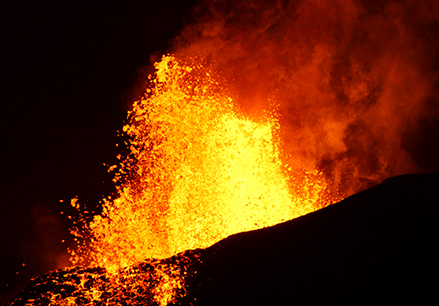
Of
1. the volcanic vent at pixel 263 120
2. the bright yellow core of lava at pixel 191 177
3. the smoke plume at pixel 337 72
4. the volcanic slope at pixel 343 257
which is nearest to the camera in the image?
the volcanic slope at pixel 343 257

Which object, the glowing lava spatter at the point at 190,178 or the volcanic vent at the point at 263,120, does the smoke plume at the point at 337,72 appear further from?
the glowing lava spatter at the point at 190,178

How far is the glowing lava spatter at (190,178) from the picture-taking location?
1127 centimetres

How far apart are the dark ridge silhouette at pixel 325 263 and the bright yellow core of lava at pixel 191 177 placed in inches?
283

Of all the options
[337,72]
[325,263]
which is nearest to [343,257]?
[325,263]

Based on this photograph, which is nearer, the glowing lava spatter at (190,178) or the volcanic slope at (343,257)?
the volcanic slope at (343,257)

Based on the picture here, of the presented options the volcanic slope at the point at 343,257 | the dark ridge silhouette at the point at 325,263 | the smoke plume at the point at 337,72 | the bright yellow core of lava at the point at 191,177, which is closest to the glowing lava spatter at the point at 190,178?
the bright yellow core of lava at the point at 191,177

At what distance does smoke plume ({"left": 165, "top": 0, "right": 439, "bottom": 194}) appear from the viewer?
11875 millimetres

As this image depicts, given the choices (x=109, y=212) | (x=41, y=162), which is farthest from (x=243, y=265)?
(x=41, y=162)

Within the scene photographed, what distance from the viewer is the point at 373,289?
3.00 metres

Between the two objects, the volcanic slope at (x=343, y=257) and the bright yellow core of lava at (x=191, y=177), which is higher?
the bright yellow core of lava at (x=191, y=177)

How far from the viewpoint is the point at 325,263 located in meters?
3.31

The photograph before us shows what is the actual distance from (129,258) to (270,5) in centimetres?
1011

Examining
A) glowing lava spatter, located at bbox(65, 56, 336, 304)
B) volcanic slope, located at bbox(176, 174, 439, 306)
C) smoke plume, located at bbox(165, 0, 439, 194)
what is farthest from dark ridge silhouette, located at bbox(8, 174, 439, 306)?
smoke plume, located at bbox(165, 0, 439, 194)

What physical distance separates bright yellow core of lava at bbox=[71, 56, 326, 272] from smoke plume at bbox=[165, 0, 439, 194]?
0.70 meters
